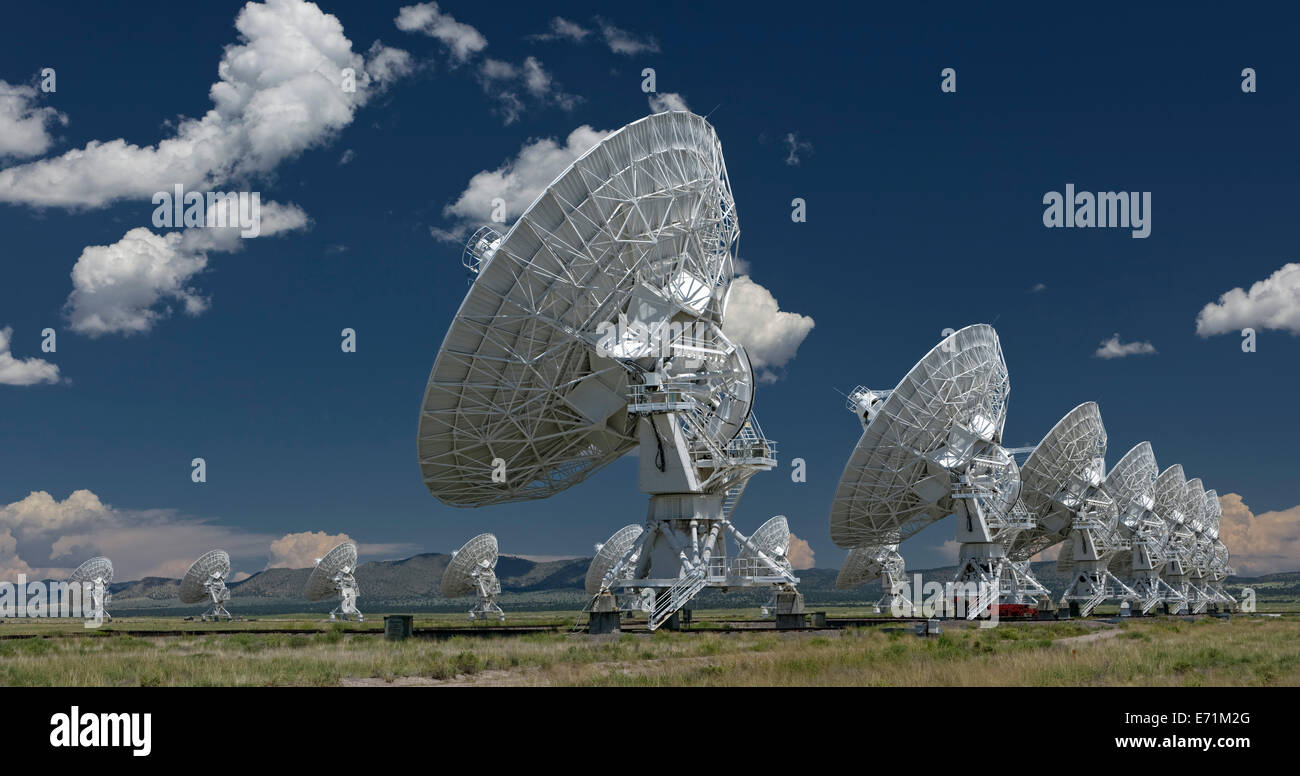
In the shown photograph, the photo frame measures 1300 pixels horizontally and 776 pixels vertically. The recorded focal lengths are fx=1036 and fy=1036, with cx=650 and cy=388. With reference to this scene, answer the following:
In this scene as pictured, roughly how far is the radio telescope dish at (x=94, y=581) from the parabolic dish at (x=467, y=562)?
41627mm

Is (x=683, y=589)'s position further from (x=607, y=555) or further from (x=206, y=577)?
(x=206, y=577)

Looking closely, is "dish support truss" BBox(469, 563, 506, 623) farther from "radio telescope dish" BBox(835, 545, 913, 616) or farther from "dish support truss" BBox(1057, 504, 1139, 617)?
"dish support truss" BBox(1057, 504, 1139, 617)

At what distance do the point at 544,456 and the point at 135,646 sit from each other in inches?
675

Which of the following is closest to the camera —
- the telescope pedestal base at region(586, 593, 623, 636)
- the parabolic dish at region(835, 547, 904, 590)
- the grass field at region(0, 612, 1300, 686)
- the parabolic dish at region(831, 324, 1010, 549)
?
the grass field at region(0, 612, 1300, 686)

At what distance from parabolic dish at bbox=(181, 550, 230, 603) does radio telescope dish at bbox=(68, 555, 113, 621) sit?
9.36 metres

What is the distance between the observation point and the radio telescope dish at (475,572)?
89188 mm

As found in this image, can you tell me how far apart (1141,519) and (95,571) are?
103 m

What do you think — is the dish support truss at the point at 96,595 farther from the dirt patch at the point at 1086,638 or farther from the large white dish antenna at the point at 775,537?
the dirt patch at the point at 1086,638

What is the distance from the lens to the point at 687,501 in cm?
4209

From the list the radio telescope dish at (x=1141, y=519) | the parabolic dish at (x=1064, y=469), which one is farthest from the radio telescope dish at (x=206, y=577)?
the radio telescope dish at (x=1141, y=519)

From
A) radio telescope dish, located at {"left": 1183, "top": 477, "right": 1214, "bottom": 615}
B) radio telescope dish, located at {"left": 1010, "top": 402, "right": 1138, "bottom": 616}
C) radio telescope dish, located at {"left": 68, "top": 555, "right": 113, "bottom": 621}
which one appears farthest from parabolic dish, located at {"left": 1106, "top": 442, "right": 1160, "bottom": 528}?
radio telescope dish, located at {"left": 68, "top": 555, "right": 113, "bottom": 621}

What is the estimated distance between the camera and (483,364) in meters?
38.2

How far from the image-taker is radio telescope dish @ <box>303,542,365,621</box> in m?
92.7
